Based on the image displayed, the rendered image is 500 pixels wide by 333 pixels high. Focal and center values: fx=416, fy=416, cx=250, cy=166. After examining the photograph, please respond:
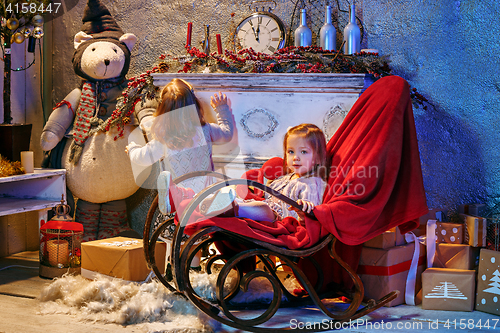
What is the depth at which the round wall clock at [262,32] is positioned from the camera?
2.97m

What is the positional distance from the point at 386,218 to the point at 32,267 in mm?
2295

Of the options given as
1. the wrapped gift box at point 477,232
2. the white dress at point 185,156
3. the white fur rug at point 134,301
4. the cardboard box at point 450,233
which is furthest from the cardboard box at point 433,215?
the white dress at point 185,156

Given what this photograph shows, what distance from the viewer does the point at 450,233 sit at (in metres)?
2.36

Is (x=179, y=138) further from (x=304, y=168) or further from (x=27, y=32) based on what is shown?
(x=27, y=32)

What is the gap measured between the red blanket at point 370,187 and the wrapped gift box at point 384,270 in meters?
0.18

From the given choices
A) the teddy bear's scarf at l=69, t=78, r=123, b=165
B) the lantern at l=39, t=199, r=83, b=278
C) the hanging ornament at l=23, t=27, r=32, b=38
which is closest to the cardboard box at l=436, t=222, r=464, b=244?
the lantern at l=39, t=199, r=83, b=278

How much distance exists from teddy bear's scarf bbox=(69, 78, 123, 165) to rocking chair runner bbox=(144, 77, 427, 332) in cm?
131

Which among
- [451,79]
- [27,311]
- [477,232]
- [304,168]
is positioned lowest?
[27,311]

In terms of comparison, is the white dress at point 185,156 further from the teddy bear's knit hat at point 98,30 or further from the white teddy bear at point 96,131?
the teddy bear's knit hat at point 98,30

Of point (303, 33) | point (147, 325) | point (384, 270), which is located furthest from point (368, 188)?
point (303, 33)

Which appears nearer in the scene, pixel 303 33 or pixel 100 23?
pixel 303 33

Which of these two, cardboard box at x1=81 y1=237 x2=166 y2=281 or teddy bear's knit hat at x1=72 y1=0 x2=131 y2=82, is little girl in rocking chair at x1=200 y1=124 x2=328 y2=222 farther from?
teddy bear's knit hat at x1=72 y1=0 x2=131 y2=82

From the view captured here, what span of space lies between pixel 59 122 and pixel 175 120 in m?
1.23

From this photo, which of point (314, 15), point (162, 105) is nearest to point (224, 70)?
point (162, 105)
